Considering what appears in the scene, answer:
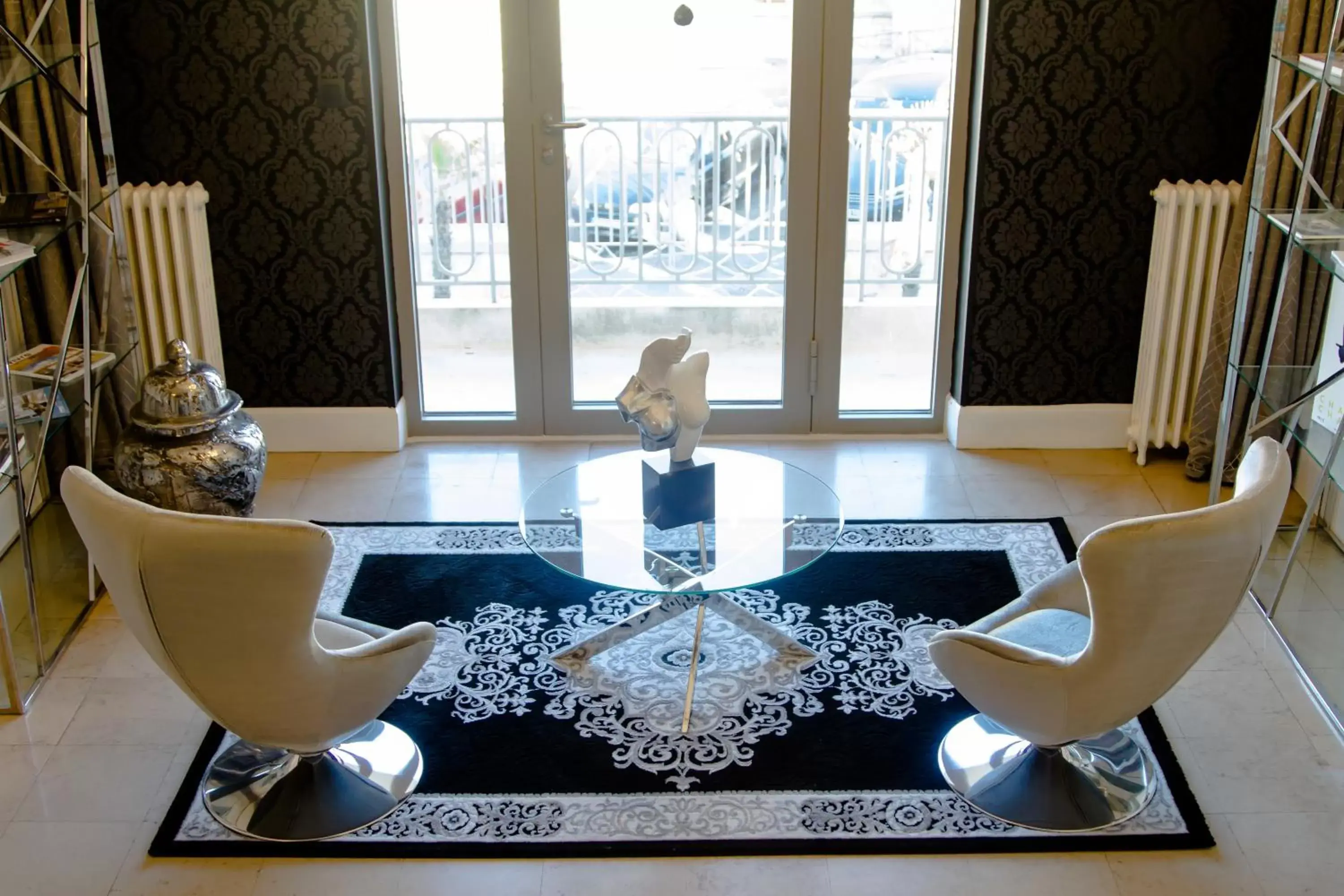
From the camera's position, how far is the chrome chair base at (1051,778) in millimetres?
2926

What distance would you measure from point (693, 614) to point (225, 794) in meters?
1.39

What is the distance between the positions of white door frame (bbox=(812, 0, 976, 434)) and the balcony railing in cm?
6

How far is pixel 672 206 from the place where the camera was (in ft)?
15.9

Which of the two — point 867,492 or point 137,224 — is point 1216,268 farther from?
point 137,224

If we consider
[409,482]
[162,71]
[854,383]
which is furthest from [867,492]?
[162,71]

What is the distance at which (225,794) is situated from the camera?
118 inches

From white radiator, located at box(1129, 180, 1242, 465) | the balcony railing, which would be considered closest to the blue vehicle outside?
the balcony railing

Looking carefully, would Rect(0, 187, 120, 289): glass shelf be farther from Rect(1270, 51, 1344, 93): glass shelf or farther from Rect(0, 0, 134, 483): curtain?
Rect(1270, 51, 1344, 93): glass shelf

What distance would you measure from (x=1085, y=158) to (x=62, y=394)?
3.24m

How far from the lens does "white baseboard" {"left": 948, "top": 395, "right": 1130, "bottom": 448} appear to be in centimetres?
486

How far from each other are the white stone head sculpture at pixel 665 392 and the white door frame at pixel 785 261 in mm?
1282

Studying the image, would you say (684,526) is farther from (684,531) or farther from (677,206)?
(677,206)

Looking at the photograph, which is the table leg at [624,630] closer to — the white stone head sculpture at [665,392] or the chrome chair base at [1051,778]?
the white stone head sculpture at [665,392]

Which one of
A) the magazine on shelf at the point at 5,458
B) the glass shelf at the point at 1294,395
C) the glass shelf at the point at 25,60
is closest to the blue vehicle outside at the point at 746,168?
the glass shelf at the point at 1294,395
